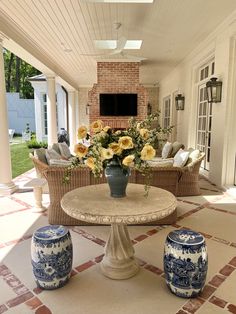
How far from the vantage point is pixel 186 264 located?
5.79 feet

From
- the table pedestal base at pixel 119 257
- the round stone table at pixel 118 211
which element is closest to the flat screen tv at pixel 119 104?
the round stone table at pixel 118 211

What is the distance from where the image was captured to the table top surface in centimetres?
165

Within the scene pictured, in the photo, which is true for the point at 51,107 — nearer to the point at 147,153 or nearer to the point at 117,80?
the point at 117,80

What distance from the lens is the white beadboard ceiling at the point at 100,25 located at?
3.85m

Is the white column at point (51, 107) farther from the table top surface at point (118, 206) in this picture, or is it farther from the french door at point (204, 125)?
the table top surface at point (118, 206)

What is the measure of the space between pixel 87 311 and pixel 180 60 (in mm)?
7195

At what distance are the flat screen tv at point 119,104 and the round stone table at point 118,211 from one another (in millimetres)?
5539

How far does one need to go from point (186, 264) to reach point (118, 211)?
0.62 meters

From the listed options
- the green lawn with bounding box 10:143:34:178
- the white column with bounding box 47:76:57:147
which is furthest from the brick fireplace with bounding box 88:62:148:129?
the green lawn with bounding box 10:143:34:178

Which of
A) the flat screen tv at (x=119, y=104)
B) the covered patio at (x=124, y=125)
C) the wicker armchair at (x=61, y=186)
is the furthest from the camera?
the flat screen tv at (x=119, y=104)

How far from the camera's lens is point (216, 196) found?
436 centimetres

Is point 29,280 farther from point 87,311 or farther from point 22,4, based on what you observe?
point 22,4

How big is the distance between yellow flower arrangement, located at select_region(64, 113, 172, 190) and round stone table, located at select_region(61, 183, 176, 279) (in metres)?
0.24

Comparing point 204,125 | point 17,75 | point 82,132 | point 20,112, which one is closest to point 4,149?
point 82,132
